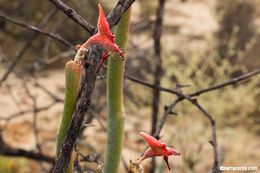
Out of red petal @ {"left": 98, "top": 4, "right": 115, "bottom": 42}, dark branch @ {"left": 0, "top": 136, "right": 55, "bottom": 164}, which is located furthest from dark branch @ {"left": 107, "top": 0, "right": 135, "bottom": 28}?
dark branch @ {"left": 0, "top": 136, "right": 55, "bottom": 164}

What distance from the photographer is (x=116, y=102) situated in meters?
0.64

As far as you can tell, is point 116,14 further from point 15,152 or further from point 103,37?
point 15,152

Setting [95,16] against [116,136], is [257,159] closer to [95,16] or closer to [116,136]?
[95,16]

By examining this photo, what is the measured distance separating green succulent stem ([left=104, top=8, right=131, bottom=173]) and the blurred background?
40.4 inches

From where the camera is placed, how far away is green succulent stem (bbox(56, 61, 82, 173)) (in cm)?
46

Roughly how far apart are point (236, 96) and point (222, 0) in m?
3.08

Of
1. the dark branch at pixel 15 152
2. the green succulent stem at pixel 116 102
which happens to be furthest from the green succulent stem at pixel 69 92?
the dark branch at pixel 15 152

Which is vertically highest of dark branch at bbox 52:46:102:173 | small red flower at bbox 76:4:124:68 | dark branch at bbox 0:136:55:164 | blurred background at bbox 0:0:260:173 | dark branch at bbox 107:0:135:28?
blurred background at bbox 0:0:260:173

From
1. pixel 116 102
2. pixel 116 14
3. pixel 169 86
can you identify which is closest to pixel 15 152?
pixel 116 102

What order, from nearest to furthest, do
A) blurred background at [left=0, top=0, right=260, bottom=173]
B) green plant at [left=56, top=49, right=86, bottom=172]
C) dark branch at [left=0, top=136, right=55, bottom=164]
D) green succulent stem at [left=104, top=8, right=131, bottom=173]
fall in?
1. green plant at [left=56, top=49, right=86, bottom=172]
2. green succulent stem at [left=104, top=8, right=131, bottom=173]
3. dark branch at [left=0, top=136, right=55, bottom=164]
4. blurred background at [left=0, top=0, right=260, bottom=173]

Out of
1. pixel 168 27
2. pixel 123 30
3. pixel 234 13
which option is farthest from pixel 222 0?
pixel 123 30

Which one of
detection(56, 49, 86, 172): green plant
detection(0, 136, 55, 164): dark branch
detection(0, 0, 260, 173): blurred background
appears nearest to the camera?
detection(56, 49, 86, 172): green plant

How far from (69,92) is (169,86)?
438cm

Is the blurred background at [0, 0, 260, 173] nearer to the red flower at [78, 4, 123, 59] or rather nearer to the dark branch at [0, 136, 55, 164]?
the dark branch at [0, 136, 55, 164]
